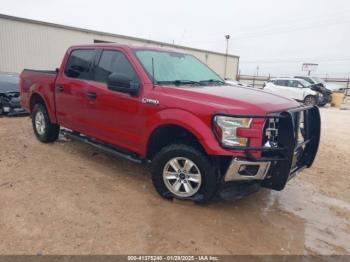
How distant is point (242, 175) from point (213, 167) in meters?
0.34

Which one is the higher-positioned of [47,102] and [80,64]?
[80,64]

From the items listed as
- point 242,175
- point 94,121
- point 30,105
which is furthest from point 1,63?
point 242,175

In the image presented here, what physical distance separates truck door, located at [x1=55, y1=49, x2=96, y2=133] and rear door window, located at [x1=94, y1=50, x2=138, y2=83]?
0.22 m

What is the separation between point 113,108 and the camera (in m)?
A: 4.27

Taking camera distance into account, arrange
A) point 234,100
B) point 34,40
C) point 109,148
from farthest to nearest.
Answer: point 34,40, point 109,148, point 234,100

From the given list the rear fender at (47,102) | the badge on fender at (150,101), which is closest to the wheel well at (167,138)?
the badge on fender at (150,101)

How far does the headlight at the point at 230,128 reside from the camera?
3188mm

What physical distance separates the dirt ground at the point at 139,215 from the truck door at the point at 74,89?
71 cm

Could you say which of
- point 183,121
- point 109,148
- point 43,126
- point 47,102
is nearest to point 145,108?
point 183,121

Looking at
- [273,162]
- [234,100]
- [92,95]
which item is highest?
[234,100]

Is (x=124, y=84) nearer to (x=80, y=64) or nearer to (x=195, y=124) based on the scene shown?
(x=195, y=124)

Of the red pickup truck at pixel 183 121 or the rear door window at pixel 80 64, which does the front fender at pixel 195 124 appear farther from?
the rear door window at pixel 80 64

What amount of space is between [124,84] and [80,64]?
62.5 inches

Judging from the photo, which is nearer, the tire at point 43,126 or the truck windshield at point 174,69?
the truck windshield at point 174,69
